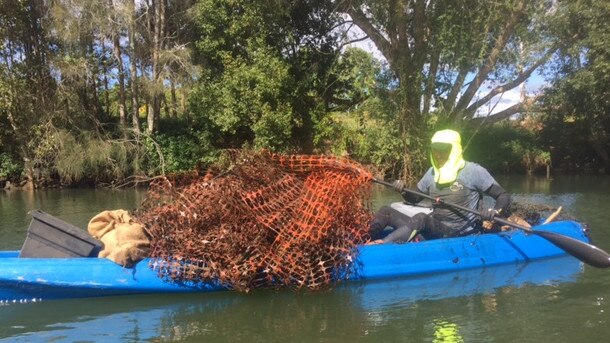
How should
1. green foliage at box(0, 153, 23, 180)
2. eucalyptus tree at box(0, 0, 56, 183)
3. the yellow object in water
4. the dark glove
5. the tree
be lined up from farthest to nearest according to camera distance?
green foliage at box(0, 153, 23, 180), eucalyptus tree at box(0, 0, 56, 183), the tree, the dark glove, the yellow object in water

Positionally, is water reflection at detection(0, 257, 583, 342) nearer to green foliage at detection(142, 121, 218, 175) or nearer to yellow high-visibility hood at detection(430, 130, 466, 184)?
yellow high-visibility hood at detection(430, 130, 466, 184)

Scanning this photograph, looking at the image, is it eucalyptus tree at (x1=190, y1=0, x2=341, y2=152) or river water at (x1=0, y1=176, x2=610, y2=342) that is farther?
eucalyptus tree at (x1=190, y1=0, x2=341, y2=152)

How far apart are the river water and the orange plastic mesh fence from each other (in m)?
0.28

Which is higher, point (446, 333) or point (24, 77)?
point (24, 77)

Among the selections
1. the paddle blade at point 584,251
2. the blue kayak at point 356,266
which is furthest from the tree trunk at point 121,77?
the paddle blade at point 584,251

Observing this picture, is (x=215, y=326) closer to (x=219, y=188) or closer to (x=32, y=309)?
(x=219, y=188)

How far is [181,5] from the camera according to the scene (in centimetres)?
2109

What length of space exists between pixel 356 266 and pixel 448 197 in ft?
4.13

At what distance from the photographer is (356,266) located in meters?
5.79

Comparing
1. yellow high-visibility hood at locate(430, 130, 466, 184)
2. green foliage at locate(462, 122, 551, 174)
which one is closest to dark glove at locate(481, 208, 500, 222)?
yellow high-visibility hood at locate(430, 130, 466, 184)

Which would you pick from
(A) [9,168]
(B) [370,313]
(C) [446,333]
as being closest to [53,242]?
(B) [370,313]

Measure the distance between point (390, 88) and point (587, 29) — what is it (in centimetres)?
587

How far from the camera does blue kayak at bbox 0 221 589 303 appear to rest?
514 cm

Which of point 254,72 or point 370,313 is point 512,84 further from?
point 370,313
